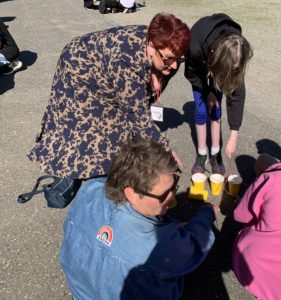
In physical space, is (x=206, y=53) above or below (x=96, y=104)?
above

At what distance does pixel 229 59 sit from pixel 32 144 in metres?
2.50

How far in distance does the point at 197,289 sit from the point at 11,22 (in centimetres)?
910

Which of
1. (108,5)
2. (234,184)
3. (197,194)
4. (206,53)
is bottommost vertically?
(108,5)

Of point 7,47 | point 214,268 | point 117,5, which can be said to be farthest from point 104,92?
point 117,5

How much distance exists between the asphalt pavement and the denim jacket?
800mm

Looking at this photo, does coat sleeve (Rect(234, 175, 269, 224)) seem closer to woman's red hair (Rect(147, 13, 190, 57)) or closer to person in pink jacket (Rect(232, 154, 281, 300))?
person in pink jacket (Rect(232, 154, 281, 300))

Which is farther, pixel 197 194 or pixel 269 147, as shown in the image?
pixel 269 147

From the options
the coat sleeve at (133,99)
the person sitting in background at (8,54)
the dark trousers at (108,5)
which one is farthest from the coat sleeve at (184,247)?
Answer: the dark trousers at (108,5)

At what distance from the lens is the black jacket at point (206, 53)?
8.38ft

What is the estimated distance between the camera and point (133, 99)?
7.68 ft

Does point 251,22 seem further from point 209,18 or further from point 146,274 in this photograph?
point 146,274

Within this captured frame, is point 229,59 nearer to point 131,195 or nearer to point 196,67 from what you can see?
point 196,67

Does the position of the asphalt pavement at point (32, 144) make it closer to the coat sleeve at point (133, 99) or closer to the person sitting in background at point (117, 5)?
Answer: the coat sleeve at point (133, 99)

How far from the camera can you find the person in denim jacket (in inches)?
56.7
